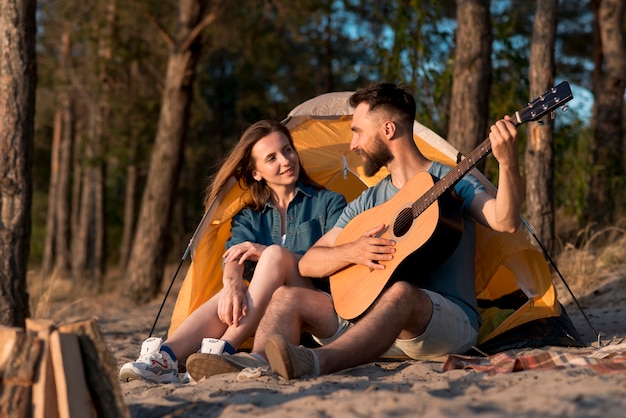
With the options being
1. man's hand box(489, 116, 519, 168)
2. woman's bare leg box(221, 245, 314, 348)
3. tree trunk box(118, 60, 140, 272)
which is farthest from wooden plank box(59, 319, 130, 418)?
tree trunk box(118, 60, 140, 272)

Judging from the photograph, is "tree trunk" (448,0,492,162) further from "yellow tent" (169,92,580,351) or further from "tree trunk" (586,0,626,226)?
"tree trunk" (586,0,626,226)

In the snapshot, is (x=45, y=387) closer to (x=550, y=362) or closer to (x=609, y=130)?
(x=550, y=362)

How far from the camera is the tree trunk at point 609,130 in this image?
30.3ft

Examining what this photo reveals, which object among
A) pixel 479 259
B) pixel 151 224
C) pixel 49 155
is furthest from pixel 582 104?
pixel 49 155

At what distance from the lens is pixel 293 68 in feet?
63.6

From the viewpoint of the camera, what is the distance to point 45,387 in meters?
2.65

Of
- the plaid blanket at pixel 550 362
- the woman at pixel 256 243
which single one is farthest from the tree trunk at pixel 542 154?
the plaid blanket at pixel 550 362

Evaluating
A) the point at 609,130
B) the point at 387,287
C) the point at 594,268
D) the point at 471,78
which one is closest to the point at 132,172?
the point at 609,130

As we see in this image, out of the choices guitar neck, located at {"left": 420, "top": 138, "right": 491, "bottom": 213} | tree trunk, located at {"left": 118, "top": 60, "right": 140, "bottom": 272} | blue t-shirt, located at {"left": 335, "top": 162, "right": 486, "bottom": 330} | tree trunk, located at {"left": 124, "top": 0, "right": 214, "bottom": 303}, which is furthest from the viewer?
tree trunk, located at {"left": 118, "top": 60, "right": 140, "bottom": 272}

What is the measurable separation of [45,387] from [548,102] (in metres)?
2.21

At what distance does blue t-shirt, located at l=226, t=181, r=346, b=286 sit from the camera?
471 centimetres

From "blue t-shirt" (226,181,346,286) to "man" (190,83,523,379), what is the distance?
22cm

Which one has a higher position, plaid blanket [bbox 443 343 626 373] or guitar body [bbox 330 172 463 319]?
guitar body [bbox 330 172 463 319]

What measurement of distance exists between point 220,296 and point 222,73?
16050 millimetres
